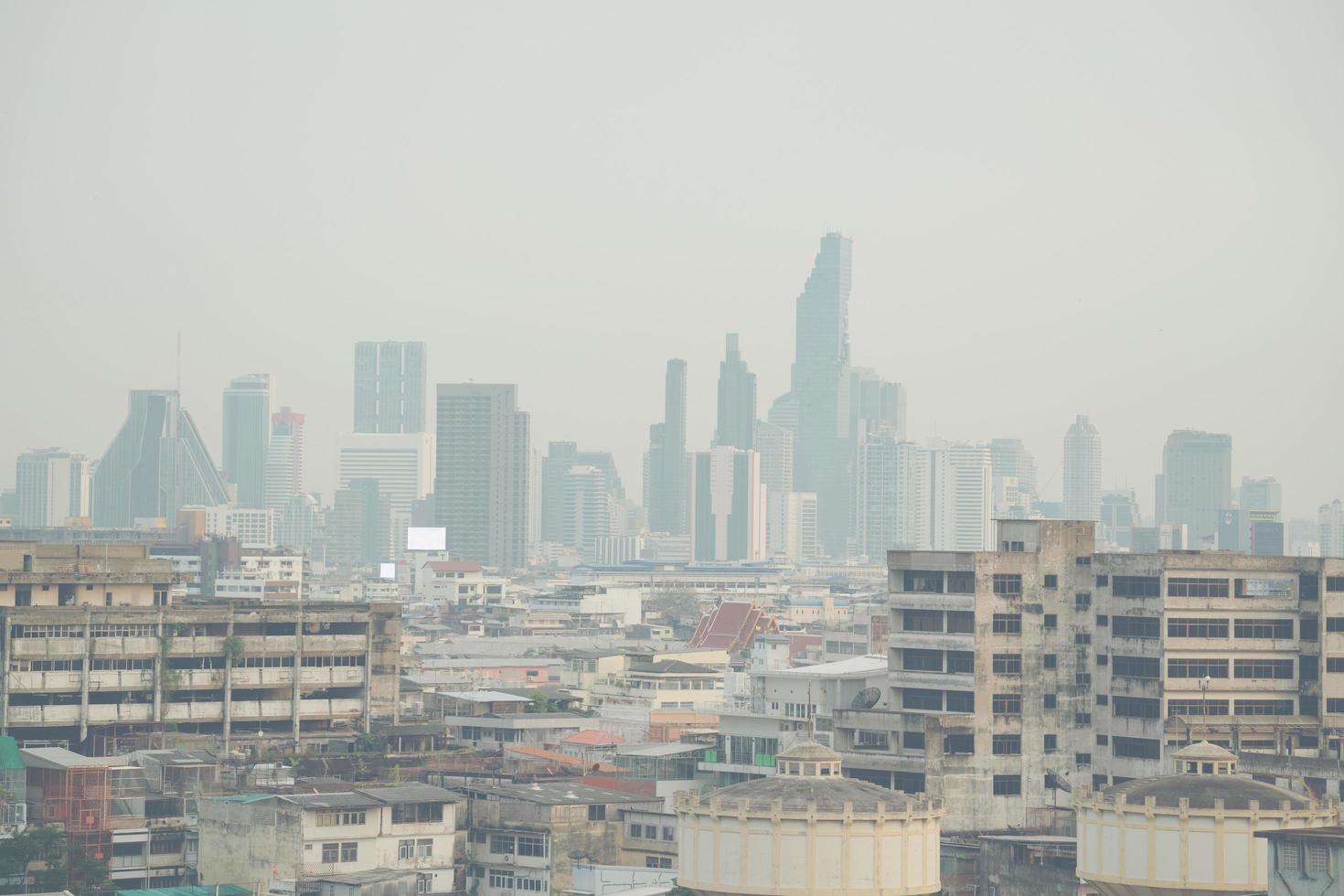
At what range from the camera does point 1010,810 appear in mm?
111188

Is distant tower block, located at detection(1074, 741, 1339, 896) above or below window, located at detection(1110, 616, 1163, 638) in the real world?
below

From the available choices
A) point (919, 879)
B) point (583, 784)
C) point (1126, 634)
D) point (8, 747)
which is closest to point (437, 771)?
point (583, 784)

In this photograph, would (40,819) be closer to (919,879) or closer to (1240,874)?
(919,879)

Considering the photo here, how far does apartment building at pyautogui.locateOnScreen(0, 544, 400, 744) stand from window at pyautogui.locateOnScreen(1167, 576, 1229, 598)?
131 ft

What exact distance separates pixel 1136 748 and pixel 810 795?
3642 centimetres

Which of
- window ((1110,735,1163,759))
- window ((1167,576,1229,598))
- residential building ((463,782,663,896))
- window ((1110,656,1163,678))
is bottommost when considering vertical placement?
residential building ((463,782,663,896))

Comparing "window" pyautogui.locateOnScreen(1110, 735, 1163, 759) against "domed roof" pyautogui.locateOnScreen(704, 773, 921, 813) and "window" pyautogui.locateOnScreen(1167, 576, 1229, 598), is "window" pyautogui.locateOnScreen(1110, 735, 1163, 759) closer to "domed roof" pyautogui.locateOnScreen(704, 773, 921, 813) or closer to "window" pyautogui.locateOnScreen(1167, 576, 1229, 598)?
"window" pyautogui.locateOnScreen(1167, 576, 1229, 598)

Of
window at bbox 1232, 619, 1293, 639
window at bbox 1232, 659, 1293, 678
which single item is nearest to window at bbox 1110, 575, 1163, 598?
window at bbox 1232, 619, 1293, 639

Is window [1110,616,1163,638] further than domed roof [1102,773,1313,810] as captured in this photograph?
Yes

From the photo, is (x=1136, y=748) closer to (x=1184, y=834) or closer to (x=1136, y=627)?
(x=1136, y=627)

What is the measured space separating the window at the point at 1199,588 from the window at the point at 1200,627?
2.84 ft

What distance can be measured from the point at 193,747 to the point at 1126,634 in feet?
126

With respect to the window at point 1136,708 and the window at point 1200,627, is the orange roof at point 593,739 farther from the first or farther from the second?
the window at point 1200,627

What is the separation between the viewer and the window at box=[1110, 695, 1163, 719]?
365 feet
